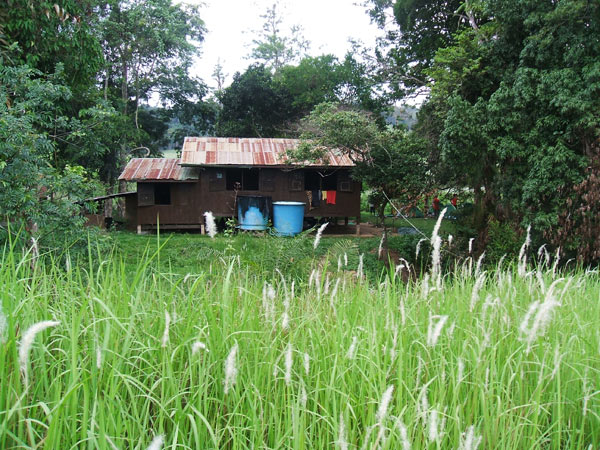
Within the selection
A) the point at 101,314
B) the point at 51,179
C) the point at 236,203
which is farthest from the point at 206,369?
the point at 236,203

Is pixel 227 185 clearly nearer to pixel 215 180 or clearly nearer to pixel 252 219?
pixel 215 180

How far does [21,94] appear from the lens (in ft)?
22.3

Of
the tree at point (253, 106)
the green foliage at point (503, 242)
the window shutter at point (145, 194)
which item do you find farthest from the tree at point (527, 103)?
the tree at point (253, 106)

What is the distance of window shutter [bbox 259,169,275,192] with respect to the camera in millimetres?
17531

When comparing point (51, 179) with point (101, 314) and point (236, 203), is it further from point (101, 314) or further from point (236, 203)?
point (236, 203)

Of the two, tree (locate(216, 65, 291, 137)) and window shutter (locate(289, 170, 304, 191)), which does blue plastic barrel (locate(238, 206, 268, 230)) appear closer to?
window shutter (locate(289, 170, 304, 191))

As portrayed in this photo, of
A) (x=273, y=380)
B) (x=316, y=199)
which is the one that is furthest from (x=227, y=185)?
(x=273, y=380)

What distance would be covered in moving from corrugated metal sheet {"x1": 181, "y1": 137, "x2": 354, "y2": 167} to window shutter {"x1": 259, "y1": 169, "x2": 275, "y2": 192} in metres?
0.64

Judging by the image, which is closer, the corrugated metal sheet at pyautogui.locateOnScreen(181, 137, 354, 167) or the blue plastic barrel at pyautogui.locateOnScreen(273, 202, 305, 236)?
the blue plastic barrel at pyautogui.locateOnScreen(273, 202, 305, 236)

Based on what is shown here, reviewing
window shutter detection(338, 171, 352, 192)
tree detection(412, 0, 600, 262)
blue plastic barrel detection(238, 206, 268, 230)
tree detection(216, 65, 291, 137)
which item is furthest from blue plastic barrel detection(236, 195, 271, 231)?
tree detection(216, 65, 291, 137)

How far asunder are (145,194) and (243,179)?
3382 millimetres

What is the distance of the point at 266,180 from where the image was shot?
691 inches

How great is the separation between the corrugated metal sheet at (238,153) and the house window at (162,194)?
159cm

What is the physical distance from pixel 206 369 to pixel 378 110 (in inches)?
846
